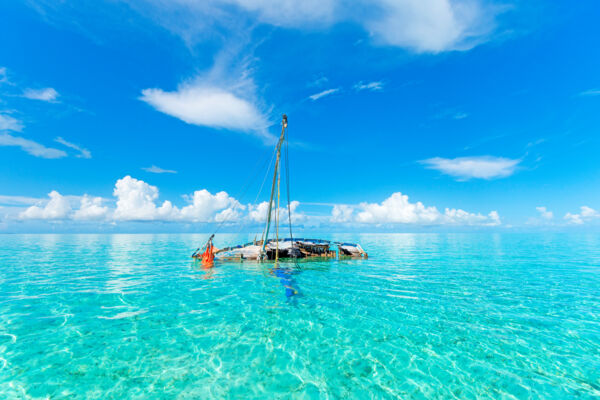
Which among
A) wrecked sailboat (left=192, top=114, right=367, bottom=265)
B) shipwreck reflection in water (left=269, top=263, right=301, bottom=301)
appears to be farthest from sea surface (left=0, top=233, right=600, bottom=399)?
wrecked sailboat (left=192, top=114, right=367, bottom=265)

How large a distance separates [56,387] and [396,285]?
2556 centimetres

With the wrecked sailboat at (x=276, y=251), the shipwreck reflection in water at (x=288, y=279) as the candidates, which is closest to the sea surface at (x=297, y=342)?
the shipwreck reflection in water at (x=288, y=279)

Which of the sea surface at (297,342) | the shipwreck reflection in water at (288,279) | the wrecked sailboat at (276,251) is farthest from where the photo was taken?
the wrecked sailboat at (276,251)

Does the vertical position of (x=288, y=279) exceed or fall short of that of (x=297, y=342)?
it exceeds it

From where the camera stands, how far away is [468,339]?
13.5 metres

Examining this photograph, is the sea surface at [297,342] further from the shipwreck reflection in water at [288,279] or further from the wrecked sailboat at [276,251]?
the wrecked sailboat at [276,251]

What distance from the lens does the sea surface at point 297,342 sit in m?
9.54

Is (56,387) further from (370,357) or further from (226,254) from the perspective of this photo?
(226,254)

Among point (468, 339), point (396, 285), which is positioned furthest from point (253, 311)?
point (396, 285)

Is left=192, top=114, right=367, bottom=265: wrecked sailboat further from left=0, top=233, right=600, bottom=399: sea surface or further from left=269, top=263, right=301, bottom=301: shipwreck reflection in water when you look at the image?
left=0, top=233, right=600, bottom=399: sea surface

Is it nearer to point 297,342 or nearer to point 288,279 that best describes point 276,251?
point 288,279

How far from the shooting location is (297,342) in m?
13.0

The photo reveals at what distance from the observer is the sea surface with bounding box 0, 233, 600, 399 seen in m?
9.54

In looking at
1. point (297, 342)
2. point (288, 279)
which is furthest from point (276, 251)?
point (297, 342)
